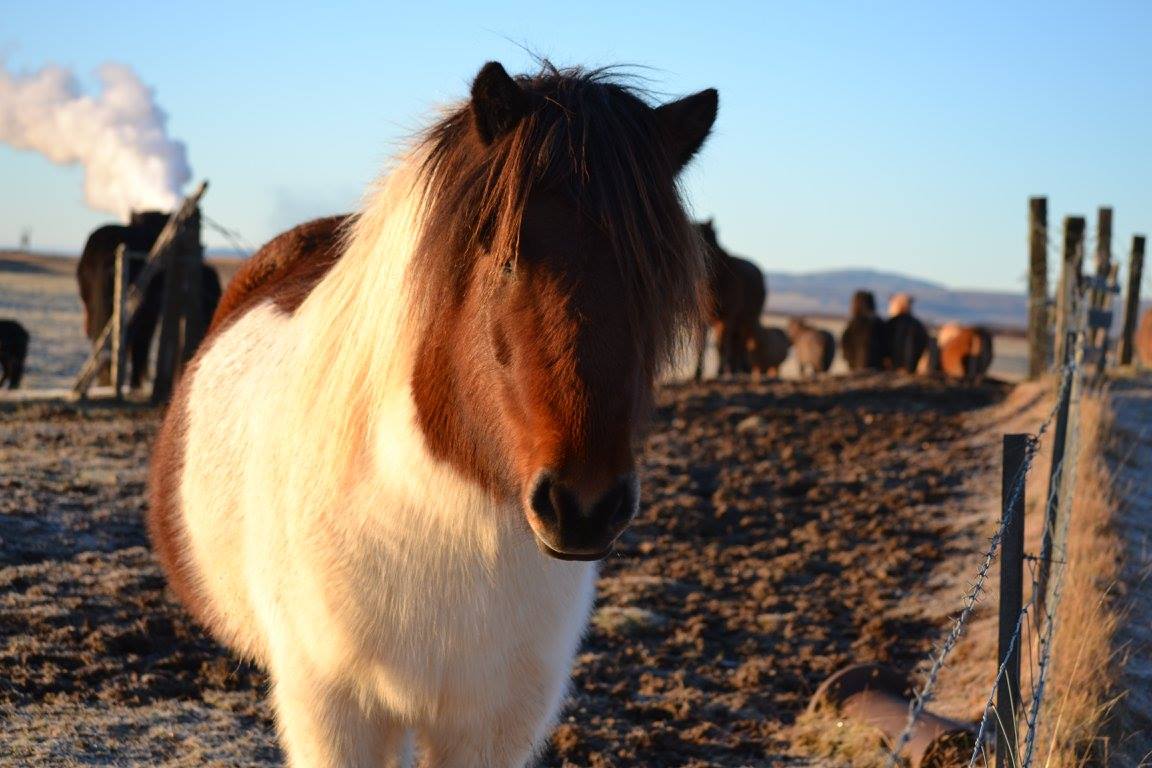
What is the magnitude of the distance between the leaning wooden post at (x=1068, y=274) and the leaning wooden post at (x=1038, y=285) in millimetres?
300

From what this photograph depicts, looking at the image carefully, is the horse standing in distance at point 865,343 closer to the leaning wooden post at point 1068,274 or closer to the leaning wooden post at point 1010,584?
the leaning wooden post at point 1068,274

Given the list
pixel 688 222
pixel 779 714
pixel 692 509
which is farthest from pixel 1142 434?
pixel 688 222

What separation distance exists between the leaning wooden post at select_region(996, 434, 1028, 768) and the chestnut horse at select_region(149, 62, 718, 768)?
126 centimetres

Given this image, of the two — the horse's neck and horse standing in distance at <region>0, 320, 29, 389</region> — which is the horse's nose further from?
horse standing in distance at <region>0, 320, 29, 389</region>

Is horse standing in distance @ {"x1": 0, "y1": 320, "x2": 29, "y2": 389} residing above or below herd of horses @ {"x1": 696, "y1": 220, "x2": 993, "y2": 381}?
below

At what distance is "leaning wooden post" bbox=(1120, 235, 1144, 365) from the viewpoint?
1608cm

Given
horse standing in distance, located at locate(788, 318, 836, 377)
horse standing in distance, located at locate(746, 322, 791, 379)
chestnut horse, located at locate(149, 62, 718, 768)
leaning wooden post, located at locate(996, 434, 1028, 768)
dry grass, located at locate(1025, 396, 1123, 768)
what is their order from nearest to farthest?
chestnut horse, located at locate(149, 62, 718, 768), leaning wooden post, located at locate(996, 434, 1028, 768), dry grass, located at locate(1025, 396, 1123, 768), horse standing in distance, located at locate(746, 322, 791, 379), horse standing in distance, located at locate(788, 318, 836, 377)

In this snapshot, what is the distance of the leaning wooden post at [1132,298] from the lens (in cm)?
1608

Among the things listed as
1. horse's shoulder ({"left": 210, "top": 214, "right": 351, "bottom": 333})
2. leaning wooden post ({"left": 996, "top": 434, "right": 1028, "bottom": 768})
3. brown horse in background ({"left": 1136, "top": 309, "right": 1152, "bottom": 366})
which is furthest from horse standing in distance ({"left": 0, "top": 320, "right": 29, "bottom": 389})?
brown horse in background ({"left": 1136, "top": 309, "right": 1152, "bottom": 366})

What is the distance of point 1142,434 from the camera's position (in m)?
8.44

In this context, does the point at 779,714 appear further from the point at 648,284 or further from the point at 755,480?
the point at 755,480

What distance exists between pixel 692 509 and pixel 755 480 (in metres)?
1.05

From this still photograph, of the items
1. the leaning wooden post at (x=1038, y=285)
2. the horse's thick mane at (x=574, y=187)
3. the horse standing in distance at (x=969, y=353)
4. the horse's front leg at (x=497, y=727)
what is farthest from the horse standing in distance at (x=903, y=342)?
the horse's thick mane at (x=574, y=187)

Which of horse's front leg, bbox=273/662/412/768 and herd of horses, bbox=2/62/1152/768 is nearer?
herd of horses, bbox=2/62/1152/768
